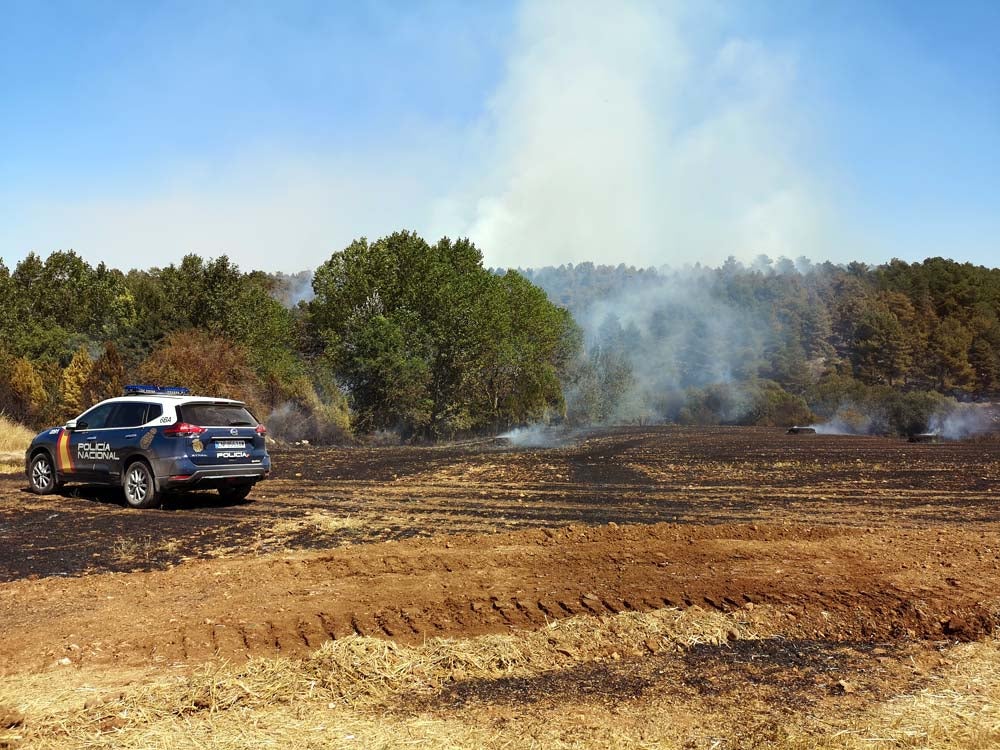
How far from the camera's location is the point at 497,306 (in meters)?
44.7

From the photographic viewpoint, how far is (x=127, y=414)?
1258 centimetres

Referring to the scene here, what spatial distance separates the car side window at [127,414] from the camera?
12375mm

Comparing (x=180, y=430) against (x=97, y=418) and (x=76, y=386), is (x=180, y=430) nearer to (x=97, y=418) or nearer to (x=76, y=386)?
(x=97, y=418)

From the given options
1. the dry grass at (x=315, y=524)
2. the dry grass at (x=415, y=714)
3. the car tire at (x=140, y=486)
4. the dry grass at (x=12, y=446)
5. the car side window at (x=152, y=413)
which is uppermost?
the car side window at (x=152, y=413)

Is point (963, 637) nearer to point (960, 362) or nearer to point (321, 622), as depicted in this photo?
point (321, 622)

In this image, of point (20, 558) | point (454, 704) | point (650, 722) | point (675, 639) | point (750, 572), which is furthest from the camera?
point (20, 558)

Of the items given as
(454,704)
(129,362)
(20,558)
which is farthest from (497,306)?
(454,704)

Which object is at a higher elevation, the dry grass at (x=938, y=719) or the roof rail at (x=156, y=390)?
the roof rail at (x=156, y=390)

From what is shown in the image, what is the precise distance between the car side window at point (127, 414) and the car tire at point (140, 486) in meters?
0.65

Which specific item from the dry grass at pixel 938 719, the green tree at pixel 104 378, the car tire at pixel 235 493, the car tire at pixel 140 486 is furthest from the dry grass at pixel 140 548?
the green tree at pixel 104 378

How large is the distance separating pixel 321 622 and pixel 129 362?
1216 inches

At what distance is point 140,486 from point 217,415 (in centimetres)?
158

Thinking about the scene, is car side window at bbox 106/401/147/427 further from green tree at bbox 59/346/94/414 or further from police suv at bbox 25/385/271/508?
green tree at bbox 59/346/94/414

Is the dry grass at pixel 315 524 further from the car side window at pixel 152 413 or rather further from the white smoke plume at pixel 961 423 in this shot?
the white smoke plume at pixel 961 423
